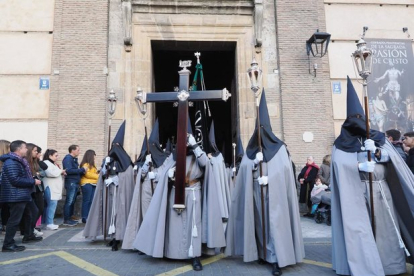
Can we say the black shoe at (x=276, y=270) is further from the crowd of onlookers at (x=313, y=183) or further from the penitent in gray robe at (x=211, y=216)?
the crowd of onlookers at (x=313, y=183)

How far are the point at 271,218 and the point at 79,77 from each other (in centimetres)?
794

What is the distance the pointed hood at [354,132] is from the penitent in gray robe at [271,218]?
0.78 m

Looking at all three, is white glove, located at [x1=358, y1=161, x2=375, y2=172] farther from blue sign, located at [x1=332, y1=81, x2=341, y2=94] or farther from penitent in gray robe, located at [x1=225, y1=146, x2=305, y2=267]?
blue sign, located at [x1=332, y1=81, x2=341, y2=94]

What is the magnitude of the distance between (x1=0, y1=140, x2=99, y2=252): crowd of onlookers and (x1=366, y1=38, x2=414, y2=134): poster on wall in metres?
8.52

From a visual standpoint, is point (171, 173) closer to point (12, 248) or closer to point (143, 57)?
point (12, 248)

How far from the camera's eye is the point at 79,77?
10273 mm

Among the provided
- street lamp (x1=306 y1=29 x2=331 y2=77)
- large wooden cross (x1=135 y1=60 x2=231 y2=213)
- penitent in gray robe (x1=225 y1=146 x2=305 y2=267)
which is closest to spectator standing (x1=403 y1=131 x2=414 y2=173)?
penitent in gray robe (x1=225 y1=146 x2=305 y2=267)

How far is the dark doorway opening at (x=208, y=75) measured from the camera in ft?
38.2

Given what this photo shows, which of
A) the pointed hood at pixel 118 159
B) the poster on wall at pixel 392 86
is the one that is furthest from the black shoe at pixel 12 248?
the poster on wall at pixel 392 86

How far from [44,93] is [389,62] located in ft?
35.0

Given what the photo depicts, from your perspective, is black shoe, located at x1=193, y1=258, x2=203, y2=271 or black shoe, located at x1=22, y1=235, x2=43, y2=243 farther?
black shoe, located at x1=22, y1=235, x2=43, y2=243

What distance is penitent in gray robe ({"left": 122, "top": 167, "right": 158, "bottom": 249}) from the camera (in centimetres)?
555

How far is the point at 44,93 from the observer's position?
1030 cm

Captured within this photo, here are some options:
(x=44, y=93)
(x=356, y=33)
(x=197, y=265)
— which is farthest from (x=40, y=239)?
(x=356, y=33)
